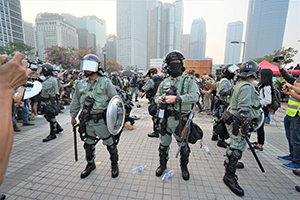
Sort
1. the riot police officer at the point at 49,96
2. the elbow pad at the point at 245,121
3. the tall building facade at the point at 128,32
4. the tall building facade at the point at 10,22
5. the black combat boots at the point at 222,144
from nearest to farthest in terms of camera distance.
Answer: the elbow pad at the point at 245,121
the black combat boots at the point at 222,144
the riot police officer at the point at 49,96
the tall building facade at the point at 10,22
the tall building facade at the point at 128,32

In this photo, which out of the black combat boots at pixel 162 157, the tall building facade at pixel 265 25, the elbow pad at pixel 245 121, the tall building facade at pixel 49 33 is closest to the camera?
the elbow pad at pixel 245 121

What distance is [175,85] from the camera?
288 centimetres

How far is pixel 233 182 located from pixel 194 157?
120cm

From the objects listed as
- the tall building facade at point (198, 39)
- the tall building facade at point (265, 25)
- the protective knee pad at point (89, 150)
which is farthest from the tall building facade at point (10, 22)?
the tall building facade at point (198, 39)

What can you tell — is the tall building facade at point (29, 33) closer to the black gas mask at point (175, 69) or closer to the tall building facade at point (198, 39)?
the black gas mask at point (175, 69)

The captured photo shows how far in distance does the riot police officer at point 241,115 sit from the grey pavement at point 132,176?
0.26m

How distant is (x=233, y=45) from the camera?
4414 inches

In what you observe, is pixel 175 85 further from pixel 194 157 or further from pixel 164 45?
pixel 164 45

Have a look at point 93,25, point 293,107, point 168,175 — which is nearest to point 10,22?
point 168,175

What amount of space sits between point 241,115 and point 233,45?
136078 millimetres

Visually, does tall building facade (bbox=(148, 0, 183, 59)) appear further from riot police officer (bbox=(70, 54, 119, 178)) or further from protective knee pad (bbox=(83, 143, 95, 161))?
protective knee pad (bbox=(83, 143, 95, 161))

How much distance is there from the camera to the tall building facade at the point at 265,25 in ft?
203

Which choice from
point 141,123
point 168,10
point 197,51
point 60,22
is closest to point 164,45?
point 168,10

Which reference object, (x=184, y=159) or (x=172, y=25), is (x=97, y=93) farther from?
(x=172, y=25)
